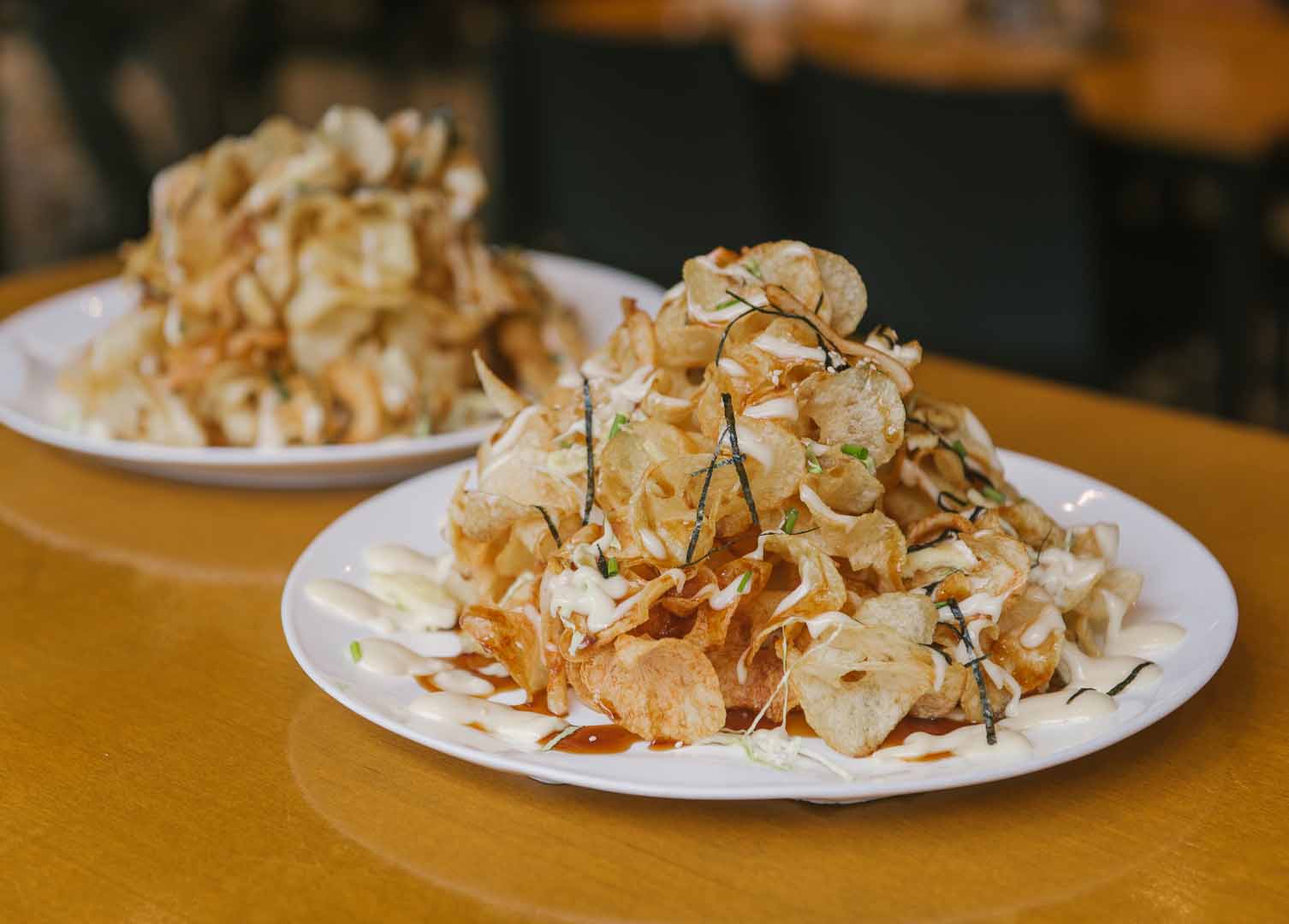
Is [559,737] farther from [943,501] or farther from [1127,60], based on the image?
[1127,60]

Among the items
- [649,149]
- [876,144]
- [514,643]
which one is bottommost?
[649,149]

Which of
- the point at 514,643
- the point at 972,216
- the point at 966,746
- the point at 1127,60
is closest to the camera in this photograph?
the point at 966,746

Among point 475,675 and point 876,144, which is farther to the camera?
point 876,144

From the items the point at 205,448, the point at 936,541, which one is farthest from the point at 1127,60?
the point at 936,541

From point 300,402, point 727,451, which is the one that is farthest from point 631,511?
point 300,402

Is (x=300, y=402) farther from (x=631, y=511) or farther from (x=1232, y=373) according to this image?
(x=1232, y=373)

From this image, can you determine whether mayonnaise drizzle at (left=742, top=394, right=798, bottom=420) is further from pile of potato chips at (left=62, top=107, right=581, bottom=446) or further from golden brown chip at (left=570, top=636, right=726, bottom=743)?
pile of potato chips at (left=62, top=107, right=581, bottom=446)

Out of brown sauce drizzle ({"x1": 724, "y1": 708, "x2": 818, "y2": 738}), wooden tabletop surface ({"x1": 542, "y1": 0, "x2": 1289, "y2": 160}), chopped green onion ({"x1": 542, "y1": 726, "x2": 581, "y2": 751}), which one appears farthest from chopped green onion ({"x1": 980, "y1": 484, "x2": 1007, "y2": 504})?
wooden tabletop surface ({"x1": 542, "y1": 0, "x2": 1289, "y2": 160})
